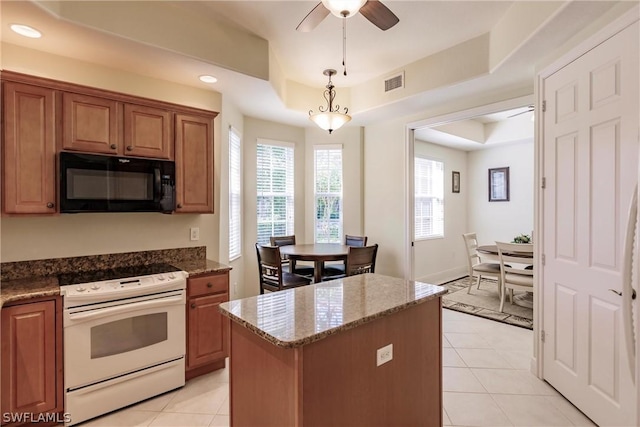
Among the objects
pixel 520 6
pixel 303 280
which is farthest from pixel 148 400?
pixel 520 6

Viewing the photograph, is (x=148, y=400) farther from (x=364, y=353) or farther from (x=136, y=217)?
(x=364, y=353)

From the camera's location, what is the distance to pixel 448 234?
248 inches

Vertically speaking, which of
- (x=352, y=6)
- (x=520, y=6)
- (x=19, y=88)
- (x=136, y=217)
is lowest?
(x=136, y=217)

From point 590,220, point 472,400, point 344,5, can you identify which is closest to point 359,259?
point 472,400

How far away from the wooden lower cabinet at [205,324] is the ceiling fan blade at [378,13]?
7.21ft

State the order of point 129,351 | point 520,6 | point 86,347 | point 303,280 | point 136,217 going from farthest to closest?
point 303,280
point 136,217
point 520,6
point 129,351
point 86,347

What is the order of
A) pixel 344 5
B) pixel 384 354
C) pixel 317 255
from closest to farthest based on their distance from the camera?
pixel 384 354, pixel 344 5, pixel 317 255

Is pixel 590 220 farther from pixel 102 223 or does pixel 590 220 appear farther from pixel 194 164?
pixel 102 223

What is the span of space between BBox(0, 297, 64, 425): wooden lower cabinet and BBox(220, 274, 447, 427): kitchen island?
129 cm

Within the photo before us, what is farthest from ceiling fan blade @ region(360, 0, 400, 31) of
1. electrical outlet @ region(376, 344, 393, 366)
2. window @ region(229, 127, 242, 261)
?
window @ region(229, 127, 242, 261)

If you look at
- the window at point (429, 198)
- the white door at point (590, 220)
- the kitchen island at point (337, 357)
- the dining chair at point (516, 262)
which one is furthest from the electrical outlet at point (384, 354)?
the window at point (429, 198)

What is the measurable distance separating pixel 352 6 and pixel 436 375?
6.90 feet

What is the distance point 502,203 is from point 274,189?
14.9 ft

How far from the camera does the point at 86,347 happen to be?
207 cm
